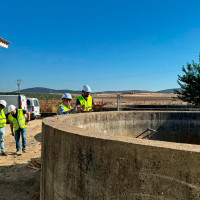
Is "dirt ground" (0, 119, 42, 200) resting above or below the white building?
below

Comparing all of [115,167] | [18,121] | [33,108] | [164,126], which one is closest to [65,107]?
[18,121]

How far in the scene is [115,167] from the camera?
67.6 inches

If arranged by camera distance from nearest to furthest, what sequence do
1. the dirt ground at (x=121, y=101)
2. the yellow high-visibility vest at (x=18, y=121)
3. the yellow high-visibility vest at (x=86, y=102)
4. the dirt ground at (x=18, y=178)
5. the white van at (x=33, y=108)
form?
the dirt ground at (x=18, y=178), the yellow high-visibility vest at (x=86, y=102), the yellow high-visibility vest at (x=18, y=121), the white van at (x=33, y=108), the dirt ground at (x=121, y=101)

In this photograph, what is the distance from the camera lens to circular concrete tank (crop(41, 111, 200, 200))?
1460mm

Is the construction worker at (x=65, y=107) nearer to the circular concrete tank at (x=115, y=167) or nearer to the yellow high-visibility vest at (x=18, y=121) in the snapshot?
the yellow high-visibility vest at (x=18, y=121)

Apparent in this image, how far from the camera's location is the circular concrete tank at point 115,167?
1.46 m

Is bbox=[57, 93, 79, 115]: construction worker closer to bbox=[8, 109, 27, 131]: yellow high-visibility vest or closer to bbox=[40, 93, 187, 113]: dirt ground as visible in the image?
bbox=[8, 109, 27, 131]: yellow high-visibility vest

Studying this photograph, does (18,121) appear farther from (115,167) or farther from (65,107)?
(115,167)

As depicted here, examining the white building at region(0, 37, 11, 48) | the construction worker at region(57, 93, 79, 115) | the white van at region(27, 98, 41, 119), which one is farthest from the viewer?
the white van at region(27, 98, 41, 119)

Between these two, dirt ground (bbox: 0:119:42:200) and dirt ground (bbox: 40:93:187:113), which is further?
dirt ground (bbox: 40:93:187:113)

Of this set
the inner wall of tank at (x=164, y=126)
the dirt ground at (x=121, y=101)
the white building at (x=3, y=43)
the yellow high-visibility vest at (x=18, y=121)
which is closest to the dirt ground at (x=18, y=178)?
the yellow high-visibility vest at (x=18, y=121)

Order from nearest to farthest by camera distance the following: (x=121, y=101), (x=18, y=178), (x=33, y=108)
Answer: (x=18, y=178) → (x=33, y=108) → (x=121, y=101)

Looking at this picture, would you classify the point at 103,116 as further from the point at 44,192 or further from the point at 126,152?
the point at 126,152

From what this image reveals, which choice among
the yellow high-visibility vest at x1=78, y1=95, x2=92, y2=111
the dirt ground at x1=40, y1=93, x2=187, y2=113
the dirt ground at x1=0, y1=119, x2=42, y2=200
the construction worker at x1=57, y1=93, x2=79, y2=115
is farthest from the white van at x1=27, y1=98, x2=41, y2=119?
→ the construction worker at x1=57, y1=93, x2=79, y2=115
